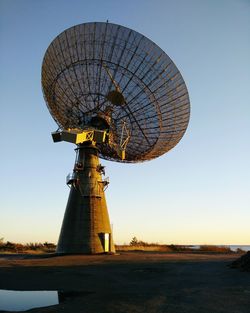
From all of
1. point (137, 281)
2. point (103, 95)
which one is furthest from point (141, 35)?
point (137, 281)

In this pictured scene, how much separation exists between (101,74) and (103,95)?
7.36 ft

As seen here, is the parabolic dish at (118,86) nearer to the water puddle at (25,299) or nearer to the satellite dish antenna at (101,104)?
the satellite dish antenna at (101,104)

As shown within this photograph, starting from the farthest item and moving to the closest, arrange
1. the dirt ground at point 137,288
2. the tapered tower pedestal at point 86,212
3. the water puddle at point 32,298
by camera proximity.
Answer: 1. the tapered tower pedestal at point 86,212
2. the water puddle at point 32,298
3. the dirt ground at point 137,288

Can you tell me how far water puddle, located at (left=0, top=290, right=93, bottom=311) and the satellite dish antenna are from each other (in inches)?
694

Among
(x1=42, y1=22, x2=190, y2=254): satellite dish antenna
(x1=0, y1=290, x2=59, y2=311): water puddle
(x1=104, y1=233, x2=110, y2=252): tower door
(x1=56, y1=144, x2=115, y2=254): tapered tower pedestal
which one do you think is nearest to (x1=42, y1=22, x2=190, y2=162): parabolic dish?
(x1=42, y1=22, x2=190, y2=254): satellite dish antenna

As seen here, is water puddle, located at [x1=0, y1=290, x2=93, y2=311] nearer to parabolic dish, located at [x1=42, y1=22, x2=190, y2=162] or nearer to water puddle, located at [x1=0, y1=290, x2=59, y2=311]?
water puddle, located at [x1=0, y1=290, x2=59, y2=311]

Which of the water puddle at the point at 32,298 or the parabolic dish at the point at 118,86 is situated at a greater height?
the parabolic dish at the point at 118,86

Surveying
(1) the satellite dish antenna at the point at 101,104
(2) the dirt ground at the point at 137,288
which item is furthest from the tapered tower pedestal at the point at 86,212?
(2) the dirt ground at the point at 137,288

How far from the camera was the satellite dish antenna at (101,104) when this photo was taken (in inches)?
1282

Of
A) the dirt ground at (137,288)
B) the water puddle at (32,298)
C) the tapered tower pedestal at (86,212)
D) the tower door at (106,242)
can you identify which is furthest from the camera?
the tower door at (106,242)

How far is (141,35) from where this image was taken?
104ft

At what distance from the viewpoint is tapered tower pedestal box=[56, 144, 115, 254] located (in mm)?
34688

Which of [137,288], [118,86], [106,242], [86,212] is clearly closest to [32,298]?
[137,288]

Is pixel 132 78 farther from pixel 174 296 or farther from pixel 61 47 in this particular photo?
→ pixel 174 296
